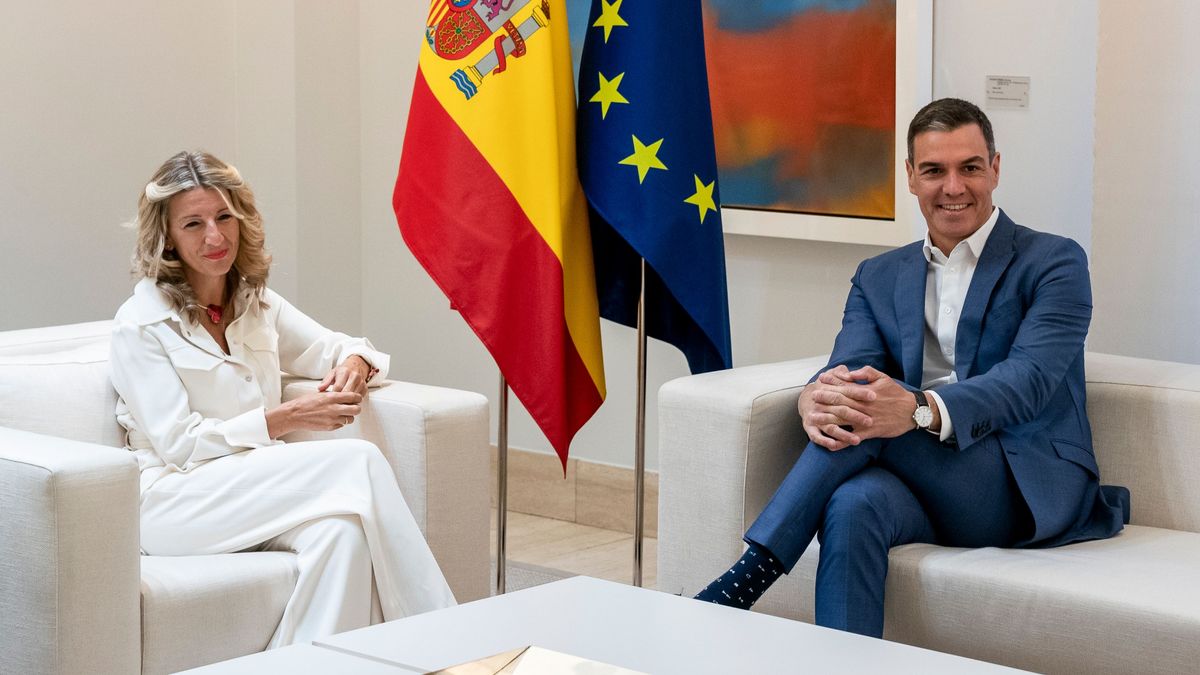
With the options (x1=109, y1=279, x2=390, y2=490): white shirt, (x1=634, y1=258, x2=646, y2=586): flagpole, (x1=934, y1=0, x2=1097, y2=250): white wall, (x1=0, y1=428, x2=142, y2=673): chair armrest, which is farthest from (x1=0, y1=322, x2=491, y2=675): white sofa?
(x1=934, y1=0, x2=1097, y2=250): white wall

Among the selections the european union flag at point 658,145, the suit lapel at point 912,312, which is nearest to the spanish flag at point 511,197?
the european union flag at point 658,145

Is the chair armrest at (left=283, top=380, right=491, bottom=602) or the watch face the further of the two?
the chair armrest at (left=283, top=380, right=491, bottom=602)

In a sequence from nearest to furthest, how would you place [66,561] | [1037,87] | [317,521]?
[66,561]
[317,521]
[1037,87]

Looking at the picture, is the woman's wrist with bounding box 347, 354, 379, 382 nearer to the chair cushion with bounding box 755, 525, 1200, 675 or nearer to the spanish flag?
the spanish flag

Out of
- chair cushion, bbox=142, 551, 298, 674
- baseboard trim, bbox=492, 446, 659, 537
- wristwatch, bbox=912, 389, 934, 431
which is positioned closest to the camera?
chair cushion, bbox=142, 551, 298, 674

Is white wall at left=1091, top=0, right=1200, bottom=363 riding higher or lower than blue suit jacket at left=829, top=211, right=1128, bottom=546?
higher

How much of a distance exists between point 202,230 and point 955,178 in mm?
1574

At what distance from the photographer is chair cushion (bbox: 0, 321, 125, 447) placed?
2977 millimetres

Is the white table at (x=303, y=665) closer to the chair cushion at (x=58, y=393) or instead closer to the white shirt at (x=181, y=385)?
the white shirt at (x=181, y=385)

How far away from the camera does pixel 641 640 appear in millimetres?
2023

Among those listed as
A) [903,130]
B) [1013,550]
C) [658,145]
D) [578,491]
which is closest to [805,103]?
[903,130]

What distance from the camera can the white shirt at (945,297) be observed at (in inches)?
120

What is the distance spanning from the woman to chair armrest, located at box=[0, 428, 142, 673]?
0.35 m

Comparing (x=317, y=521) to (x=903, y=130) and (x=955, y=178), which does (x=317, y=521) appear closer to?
(x=955, y=178)
